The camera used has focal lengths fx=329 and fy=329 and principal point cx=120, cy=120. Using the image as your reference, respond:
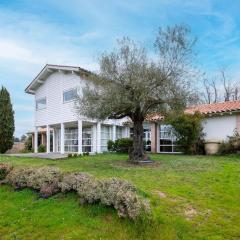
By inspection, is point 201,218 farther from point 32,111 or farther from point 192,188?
point 32,111

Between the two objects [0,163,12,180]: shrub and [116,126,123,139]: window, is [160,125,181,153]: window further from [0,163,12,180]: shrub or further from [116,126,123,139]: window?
[0,163,12,180]: shrub

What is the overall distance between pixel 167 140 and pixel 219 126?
509 centimetres

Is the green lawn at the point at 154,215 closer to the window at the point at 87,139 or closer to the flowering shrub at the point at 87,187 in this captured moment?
the flowering shrub at the point at 87,187

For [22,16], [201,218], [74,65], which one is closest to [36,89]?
[74,65]

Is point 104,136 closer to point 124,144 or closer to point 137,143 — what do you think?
point 124,144

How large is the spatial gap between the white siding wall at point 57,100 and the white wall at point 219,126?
8792 millimetres

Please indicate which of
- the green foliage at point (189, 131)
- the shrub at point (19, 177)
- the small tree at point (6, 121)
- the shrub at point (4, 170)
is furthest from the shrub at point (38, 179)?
the small tree at point (6, 121)

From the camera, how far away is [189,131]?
952 inches

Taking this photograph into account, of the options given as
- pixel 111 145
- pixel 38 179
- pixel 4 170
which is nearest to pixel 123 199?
pixel 38 179

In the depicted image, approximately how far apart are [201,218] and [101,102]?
9.67 meters

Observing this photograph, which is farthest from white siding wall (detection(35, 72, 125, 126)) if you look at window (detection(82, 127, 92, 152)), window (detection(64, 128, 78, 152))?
window (detection(64, 128, 78, 152))

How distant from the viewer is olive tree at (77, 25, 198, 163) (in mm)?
16188

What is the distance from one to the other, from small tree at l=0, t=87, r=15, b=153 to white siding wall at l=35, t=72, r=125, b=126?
356 centimetres

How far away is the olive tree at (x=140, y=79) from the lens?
637 inches
